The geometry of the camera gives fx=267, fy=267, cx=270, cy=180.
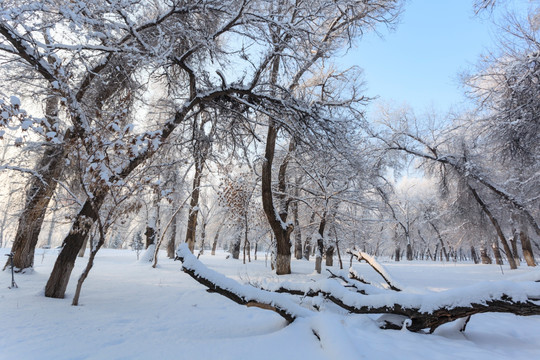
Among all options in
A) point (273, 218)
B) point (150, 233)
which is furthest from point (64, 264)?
point (150, 233)

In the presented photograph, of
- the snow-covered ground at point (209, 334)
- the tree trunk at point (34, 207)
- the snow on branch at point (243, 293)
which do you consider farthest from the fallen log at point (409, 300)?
the tree trunk at point (34, 207)

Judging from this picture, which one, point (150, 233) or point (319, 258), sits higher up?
point (150, 233)

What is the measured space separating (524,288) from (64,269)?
733 centimetres

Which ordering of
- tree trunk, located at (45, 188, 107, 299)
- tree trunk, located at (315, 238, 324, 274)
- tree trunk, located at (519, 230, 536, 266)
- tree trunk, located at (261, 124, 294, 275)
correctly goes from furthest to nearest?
tree trunk, located at (519, 230, 536, 266), tree trunk, located at (315, 238, 324, 274), tree trunk, located at (261, 124, 294, 275), tree trunk, located at (45, 188, 107, 299)

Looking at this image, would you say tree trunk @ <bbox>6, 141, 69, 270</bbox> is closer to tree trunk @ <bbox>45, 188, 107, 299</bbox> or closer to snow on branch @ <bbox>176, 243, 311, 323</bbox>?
tree trunk @ <bbox>45, 188, 107, 299</bbox>

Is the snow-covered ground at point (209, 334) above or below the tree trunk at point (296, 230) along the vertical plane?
below

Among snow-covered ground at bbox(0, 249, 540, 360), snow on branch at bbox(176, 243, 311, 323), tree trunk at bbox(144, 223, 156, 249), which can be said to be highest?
tree trunk at bbox(144, 223, 156, 249)

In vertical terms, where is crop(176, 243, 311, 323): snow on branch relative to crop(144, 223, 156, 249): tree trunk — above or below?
below

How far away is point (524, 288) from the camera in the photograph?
2697 millimetres

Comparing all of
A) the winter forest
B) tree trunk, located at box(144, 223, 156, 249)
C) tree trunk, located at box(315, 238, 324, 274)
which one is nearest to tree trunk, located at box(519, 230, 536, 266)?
the winter forest

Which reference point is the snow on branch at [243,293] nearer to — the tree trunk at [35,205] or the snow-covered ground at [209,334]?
the snow-covered ground at [209,334]

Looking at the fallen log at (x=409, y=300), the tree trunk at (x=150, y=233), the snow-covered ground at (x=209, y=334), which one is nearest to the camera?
the snow-covered ground at (x=209, y=334)

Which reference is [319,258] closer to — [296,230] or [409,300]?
[296,230]

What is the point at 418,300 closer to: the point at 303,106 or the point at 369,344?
the point at 369,344
